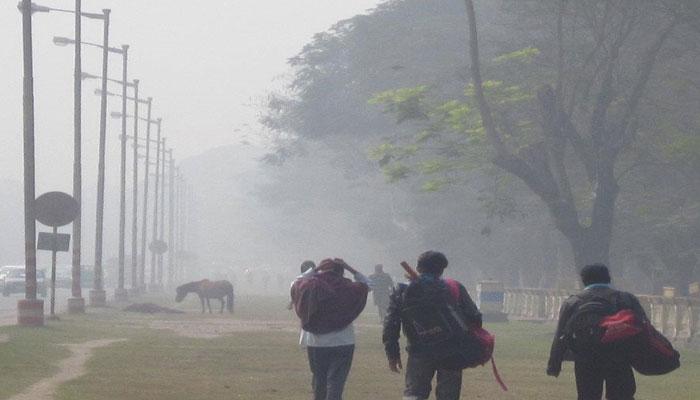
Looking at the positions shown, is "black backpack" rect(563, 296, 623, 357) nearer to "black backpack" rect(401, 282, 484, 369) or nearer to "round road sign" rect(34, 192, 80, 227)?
"black backpack" rect(401, 282, 484, 369)

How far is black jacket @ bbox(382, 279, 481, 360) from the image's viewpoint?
43.0 ft

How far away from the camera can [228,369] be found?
25.4 meters

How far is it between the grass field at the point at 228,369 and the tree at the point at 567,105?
438 cm

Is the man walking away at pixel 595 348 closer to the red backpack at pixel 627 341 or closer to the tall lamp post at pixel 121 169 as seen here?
the red backpack at pixel 627 341

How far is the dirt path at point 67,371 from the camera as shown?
64.2 feet

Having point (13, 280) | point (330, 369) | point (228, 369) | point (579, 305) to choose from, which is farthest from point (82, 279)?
point (579, 305)

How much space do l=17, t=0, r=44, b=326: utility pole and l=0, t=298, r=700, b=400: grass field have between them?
0.74 m

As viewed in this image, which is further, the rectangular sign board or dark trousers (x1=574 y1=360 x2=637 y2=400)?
the rectangular sign board

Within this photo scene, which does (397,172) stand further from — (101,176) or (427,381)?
(427,381)

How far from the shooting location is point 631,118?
4247 cm

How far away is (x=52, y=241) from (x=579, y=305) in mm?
26873

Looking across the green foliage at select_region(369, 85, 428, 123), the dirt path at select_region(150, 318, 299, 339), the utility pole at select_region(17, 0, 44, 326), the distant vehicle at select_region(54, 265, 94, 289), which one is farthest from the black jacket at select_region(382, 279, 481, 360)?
the distant vehicle at select_region(54, 265, 94, 289)

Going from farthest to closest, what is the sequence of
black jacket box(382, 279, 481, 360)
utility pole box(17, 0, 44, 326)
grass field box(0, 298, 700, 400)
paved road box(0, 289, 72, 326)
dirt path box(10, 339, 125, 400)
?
paved road box(0, 289, 72, 326) → utility pole box(17, 0, 44, 326) → grass field box(0, 298, 700, 400) → dirt path box(10, 339, 125, 400) → black jacket box(382, 279, 481, 360)

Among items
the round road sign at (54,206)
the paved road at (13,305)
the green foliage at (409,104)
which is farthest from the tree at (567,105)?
the paved road at (13,305)
